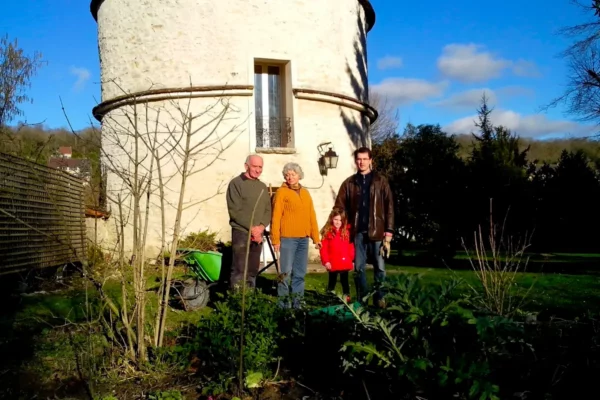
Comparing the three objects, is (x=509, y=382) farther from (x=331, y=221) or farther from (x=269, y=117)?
(x=269, y=117)

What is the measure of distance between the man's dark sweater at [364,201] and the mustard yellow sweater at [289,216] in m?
0.56

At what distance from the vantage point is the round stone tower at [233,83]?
1220 centimetres

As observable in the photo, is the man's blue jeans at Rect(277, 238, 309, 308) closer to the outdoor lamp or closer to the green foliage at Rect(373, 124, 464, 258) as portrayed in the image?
the outdoor lamp

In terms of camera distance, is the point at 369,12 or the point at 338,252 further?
the point at 369,12

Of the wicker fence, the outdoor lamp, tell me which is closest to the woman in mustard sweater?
the wicker fence

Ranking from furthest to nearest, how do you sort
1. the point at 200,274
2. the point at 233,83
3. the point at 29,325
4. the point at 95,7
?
the point at 95,7 → the point at 233,83 → the point at 200,274 → the point at 29,325

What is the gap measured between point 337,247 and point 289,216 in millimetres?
766

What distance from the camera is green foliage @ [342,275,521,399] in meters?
2.34

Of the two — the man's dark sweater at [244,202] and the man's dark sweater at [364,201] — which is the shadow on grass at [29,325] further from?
the man's dark sweater at [364,201]

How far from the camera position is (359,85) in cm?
1420

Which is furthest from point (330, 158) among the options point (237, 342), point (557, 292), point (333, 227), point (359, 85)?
point (237, 342)

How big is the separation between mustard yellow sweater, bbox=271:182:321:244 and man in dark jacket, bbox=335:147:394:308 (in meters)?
0.52

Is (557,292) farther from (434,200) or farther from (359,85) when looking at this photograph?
(359,85)

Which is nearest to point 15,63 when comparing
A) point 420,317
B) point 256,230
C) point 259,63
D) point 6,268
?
point 259,63
